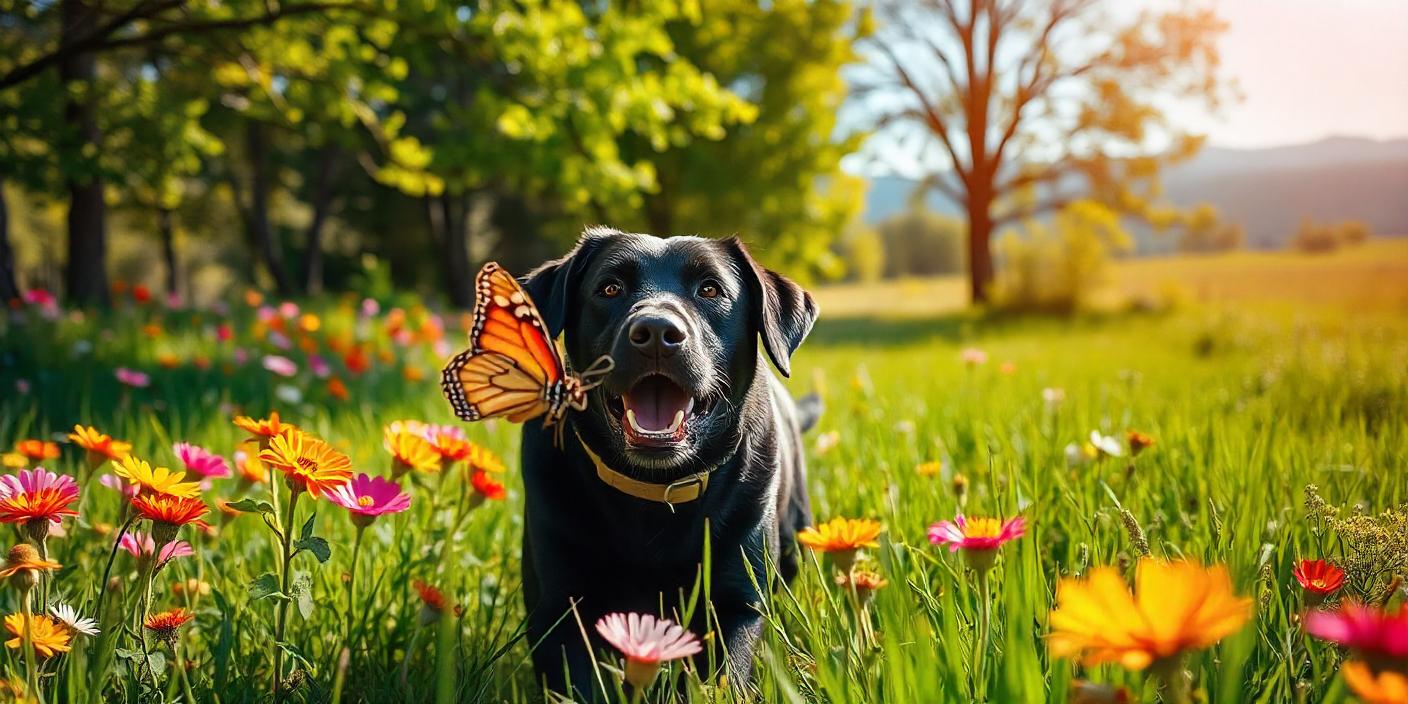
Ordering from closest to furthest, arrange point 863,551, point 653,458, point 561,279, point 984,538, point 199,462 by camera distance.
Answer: point 984,538 < point 199,462 < point 653,458 < point 863,551 < point 561,279

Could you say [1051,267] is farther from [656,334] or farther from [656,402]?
[656,334]

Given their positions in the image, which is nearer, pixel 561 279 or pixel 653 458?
pixel 653 458

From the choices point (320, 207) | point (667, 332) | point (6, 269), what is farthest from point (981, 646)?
point (320, 207)

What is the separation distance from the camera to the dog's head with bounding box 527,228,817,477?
2.04 metres

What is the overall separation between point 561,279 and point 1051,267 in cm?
1735

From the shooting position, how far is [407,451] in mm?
1823

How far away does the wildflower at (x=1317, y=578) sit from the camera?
1.36 m

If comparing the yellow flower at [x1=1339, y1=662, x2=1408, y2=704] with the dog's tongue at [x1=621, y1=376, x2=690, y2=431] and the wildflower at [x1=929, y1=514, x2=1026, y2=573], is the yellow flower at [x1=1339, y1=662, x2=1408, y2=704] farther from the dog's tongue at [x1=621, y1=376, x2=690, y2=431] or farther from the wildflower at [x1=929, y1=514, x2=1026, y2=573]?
the dog's tongue at [x1=621, y1=376, x2=690, y2=431]

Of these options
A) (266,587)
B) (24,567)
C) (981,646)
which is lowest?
(981,646)

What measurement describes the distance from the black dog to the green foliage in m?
16.8

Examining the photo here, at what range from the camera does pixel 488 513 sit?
3.13 meters

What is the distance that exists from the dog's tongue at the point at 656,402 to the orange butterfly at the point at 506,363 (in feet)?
1.70

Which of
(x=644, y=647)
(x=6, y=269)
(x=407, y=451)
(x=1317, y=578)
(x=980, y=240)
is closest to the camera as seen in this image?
(x=644, y=647)

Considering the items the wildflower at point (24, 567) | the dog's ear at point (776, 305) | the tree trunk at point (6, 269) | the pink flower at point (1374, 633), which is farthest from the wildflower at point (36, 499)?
the tree trunk at point (6, 269)
